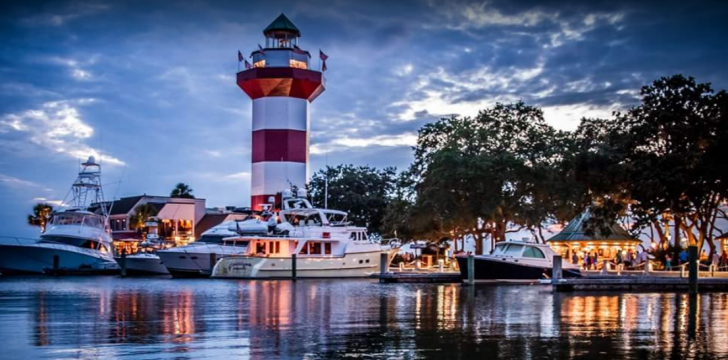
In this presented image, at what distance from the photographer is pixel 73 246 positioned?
60.9m

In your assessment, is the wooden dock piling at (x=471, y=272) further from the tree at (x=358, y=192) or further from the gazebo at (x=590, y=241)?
the tree at (x=358, y=192)

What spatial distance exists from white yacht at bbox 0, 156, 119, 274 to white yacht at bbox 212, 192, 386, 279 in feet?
45.8

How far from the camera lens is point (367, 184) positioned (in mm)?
71125

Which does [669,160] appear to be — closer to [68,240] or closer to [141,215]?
[68,240]

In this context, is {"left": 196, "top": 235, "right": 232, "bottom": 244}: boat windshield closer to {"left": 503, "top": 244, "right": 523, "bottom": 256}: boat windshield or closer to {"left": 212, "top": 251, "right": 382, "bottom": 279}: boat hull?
{"left": 212, "top": 251, "right": 382, "bottom": 279}: boat hull

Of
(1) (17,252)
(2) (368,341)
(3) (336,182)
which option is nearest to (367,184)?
(3) (336,182)

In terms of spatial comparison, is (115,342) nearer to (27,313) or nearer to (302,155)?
(27,313)

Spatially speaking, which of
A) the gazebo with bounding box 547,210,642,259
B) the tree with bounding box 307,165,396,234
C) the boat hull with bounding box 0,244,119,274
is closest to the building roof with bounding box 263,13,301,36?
the tree with bounding box 307,165,396,234

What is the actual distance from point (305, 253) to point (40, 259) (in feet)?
63.9

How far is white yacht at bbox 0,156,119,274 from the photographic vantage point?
59.3 m

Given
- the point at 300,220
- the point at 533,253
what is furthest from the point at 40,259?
the point at 533,253

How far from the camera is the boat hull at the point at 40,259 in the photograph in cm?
5916

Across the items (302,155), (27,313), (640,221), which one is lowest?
(27,313)

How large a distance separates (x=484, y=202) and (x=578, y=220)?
5486mm
